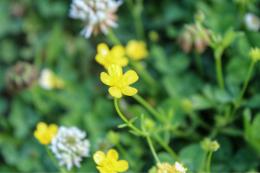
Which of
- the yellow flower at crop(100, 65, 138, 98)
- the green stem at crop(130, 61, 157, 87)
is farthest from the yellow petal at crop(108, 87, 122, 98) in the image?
the green stem at crop(130, 61, 157, 87)

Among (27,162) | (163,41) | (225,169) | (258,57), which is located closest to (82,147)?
(27,162)

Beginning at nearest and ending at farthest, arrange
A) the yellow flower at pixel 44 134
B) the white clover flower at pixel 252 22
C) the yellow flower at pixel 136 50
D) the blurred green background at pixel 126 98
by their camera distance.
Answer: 1. the yellow flower at pixel 44 134
2. the blurred green background at pixel 126 98
3. the white clover flower at pixel 252 22
4. the yellow flower at pixel 136 50

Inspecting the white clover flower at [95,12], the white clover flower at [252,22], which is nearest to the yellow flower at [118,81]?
the white clover flower at [95,12]

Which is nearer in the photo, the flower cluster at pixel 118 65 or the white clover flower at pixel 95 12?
the flower cluster at pixel 118 65

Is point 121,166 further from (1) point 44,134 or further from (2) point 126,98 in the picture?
(2) point 126,98

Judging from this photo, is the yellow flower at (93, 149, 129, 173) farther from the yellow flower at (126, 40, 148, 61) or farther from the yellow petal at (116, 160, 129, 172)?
the yellow flower at (126, 40, 148, 61)

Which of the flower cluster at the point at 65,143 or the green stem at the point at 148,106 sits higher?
the green stem at the point at 148,106

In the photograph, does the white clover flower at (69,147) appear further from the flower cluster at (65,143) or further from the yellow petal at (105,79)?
the yellow petal at (105,79)

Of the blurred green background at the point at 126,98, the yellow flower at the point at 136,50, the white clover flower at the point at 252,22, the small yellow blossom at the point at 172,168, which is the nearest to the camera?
the small yellow blossom at the point at 172,168
